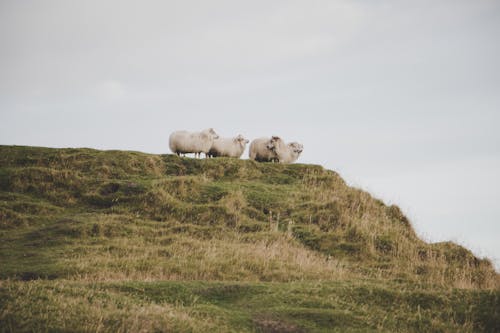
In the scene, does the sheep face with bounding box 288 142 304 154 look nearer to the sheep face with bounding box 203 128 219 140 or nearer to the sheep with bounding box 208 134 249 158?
the sheep with bounding box 208 134 249 158

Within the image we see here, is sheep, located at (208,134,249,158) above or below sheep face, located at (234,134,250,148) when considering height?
below

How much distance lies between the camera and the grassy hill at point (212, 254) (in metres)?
9.65

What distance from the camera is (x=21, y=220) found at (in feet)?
62.3

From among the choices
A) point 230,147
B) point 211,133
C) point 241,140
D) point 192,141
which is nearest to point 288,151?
point 241,140

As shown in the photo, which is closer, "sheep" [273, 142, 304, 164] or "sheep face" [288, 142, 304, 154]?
"sheep" [273, 142, 304, 164]

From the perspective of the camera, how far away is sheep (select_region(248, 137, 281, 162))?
31683mm

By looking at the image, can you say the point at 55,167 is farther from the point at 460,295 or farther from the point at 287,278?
the point at 460,295

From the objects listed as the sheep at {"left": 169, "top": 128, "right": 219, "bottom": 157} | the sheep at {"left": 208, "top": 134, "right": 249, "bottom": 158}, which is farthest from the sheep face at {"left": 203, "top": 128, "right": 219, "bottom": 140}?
the sheep at {"left": 208, "top": 134, "right": 249, "bottom": 158}

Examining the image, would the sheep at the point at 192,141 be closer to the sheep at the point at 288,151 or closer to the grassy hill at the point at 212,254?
the grassy hill at the point at 212,254

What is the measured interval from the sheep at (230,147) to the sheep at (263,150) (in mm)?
806

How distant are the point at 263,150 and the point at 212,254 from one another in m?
16.5

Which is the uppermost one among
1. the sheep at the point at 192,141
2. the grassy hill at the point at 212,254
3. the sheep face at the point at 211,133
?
the sheep face at the point at 211,133

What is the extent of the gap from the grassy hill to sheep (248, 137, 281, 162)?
2802mm

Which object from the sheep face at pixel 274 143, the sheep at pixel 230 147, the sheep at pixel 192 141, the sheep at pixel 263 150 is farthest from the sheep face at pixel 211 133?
the sheep face at pixel 274 143
